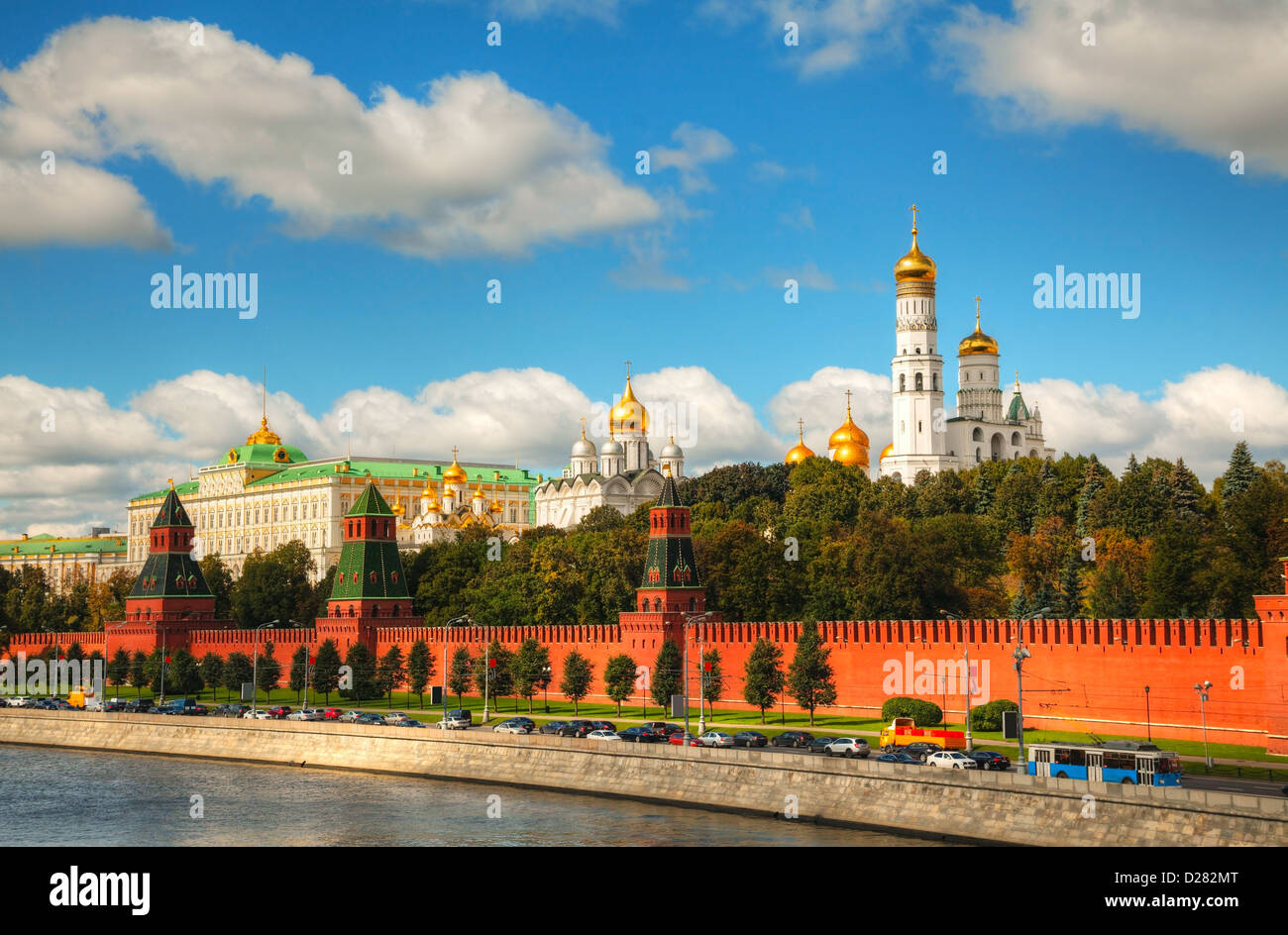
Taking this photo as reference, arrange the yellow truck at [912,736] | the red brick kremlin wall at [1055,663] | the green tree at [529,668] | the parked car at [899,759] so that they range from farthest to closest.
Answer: the green tree at [529,668], the red brick kremlin wall at [1055,663], the yellow truck at [912,736], the parked car at [899,759]

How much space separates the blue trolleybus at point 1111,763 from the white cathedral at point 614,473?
99229mm

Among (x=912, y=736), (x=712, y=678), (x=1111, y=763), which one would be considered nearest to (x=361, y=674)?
(x=712, y=678)

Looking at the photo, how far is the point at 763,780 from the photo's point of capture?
4438cm

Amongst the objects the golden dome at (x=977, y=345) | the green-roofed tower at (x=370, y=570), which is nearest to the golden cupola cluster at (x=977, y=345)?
the golden dome at (x=977, y=345)

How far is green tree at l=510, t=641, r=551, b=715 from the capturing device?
71.2m

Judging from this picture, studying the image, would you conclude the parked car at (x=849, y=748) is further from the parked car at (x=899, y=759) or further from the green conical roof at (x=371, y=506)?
the green conical roof at (x=371, y=506)

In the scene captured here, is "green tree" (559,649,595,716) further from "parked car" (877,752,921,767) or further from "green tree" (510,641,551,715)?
"parked car" (877,752,921,767)

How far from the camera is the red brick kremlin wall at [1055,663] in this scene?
51031 mm

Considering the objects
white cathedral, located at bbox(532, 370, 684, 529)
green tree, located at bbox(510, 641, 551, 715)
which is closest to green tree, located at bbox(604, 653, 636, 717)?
green tree, located at bbox(510, 641, 551, 715)

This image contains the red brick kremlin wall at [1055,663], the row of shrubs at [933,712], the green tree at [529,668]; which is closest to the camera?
the red brick kremlin wall at [1055,663]

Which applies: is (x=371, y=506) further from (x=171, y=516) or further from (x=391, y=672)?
(x=171, y=516)

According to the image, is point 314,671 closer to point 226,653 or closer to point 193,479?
point 226,653

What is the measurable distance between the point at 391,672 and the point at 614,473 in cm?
6790
